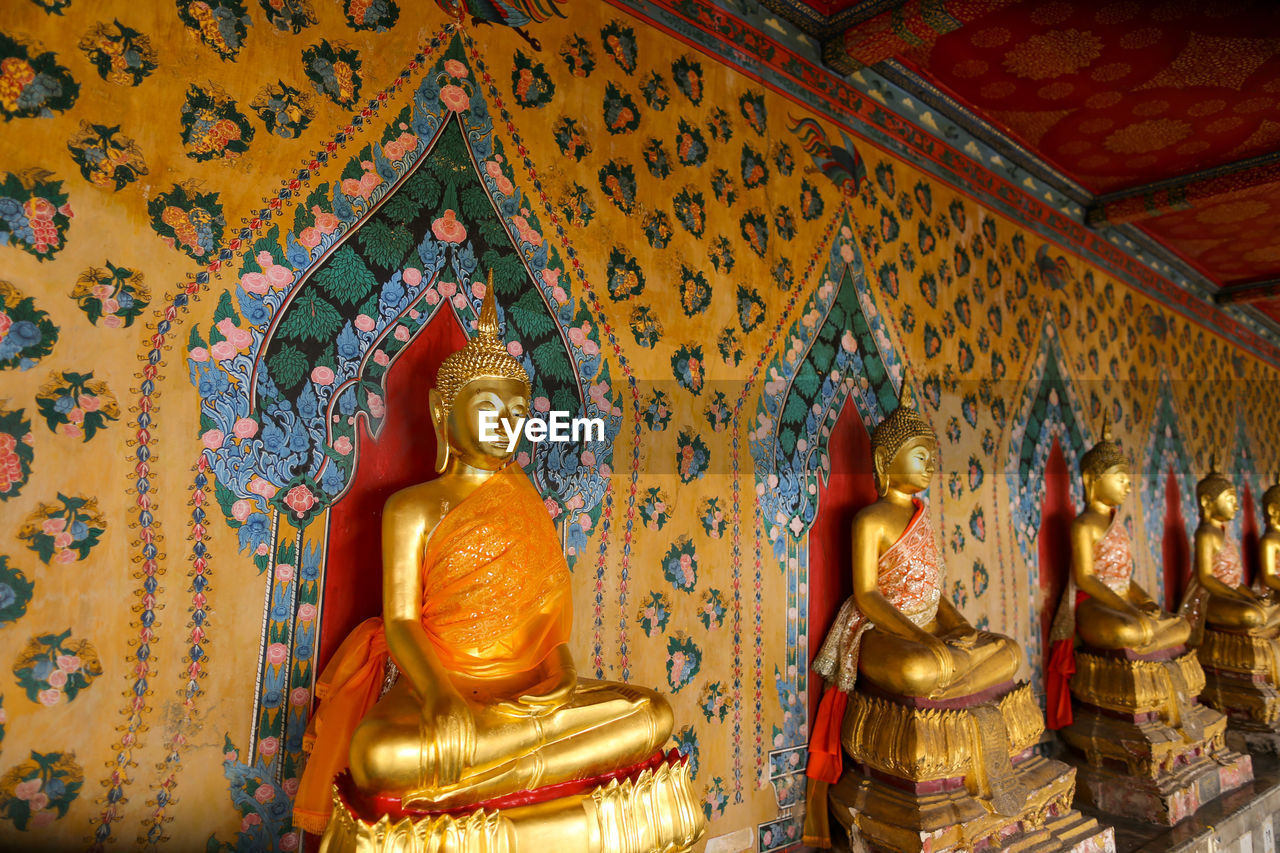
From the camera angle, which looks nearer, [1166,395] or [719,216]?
[719,216]

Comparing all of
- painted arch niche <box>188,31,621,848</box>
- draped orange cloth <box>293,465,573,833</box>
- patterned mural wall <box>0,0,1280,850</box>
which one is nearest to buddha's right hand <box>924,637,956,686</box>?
patterned mural wall <box>0,0,1280,850</box>

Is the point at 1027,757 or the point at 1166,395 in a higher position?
the point at 1166,395

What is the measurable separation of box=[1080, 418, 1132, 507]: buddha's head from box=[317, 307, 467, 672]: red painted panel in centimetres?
463

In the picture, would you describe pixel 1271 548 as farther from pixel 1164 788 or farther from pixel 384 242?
pixel 384 242

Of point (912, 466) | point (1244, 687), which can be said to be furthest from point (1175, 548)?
point (912, 466)

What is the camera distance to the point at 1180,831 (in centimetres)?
407

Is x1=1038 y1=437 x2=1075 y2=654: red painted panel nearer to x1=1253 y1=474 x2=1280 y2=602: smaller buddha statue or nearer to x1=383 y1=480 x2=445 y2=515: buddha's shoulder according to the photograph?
x1=1253 y1=474 x2=1280 y2=602: smaller buddha statue

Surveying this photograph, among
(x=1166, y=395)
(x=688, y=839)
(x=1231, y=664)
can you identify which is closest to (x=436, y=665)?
(x=688, y=839)

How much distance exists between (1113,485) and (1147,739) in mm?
1637

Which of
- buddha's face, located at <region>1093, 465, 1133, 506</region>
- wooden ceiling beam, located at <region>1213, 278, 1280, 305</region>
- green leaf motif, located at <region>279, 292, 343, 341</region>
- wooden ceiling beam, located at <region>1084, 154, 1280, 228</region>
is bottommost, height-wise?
buddha's face, located at <region>1093, 465, 1133, 506</region>

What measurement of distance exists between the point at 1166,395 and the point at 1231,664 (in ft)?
8.30

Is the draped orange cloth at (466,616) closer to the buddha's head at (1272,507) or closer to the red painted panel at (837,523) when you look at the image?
the red painted panel at (837,523)

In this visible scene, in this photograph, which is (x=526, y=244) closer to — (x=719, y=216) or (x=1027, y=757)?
(x=719, y=216)

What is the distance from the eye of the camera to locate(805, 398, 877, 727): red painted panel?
12.0 ft
